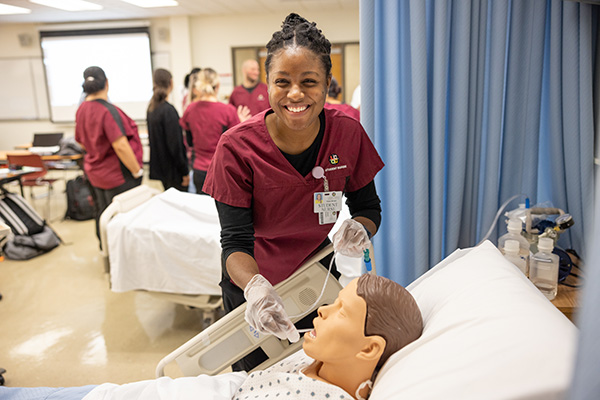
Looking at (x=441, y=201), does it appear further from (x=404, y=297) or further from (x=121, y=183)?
(x=121, y=183)

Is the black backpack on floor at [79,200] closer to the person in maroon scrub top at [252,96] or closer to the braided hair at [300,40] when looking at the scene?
the person in maroon scrub top at [252,96]

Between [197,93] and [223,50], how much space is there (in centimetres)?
481

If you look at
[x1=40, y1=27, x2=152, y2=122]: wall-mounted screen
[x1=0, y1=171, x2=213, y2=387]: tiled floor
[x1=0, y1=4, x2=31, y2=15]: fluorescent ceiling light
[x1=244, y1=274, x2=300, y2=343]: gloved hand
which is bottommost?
[x1=0, y1=171, x2=213, y2=387]: tiled floor

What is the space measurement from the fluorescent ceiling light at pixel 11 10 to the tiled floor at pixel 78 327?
4797 millimetres

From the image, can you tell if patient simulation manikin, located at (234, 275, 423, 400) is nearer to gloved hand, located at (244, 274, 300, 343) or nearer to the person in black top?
gloved hand, located at (244, 274, 300, 343)

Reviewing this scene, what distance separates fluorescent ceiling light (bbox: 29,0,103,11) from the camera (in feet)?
21.9

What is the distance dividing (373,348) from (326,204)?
489 mm

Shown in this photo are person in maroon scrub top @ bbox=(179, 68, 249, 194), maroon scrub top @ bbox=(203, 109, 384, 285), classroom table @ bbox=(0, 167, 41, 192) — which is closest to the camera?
maroon scrub top @ bbox=(203, 109, 384, 285)

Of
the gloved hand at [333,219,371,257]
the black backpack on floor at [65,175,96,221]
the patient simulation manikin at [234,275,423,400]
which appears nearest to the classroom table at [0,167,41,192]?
the black backpack on floor at [65,175,96,221]

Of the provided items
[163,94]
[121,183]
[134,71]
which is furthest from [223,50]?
[121,183]

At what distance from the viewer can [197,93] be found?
371 centimetres

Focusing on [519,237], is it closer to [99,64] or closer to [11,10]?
[11,10]

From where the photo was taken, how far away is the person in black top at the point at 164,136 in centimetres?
379

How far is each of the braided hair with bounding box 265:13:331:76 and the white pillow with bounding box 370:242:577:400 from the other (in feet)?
2.45
